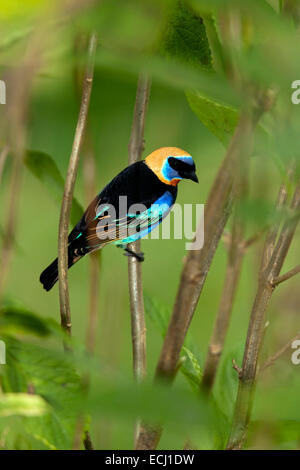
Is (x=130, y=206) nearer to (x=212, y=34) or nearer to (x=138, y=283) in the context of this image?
(x=138, y=283)

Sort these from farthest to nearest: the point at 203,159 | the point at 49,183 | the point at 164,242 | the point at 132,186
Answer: the point at 164,242
the point at 203,159
the point at 132,186
the point at 49,183

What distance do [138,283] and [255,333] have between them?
22 cm

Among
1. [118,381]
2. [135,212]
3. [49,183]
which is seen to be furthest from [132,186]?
[118,381]

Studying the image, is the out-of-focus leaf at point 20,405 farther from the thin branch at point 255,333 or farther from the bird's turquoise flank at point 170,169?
the bird's turquoise flank at point 170,169

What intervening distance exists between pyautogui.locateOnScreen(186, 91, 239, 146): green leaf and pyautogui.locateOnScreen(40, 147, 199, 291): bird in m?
0.33

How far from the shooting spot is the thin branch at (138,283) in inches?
26.0

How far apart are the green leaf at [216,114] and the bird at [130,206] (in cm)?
33

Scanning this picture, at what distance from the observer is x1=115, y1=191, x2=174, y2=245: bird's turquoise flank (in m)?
1.00

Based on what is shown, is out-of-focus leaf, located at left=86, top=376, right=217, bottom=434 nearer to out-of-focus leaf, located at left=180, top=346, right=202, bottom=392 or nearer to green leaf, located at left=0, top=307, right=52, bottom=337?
green leaf, located at left=0, top=307, right=52, bottom=337

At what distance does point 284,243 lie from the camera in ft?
1.87

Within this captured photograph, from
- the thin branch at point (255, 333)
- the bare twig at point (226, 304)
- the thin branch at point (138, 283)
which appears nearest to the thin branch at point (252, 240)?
the bare twig at point (226, 304)

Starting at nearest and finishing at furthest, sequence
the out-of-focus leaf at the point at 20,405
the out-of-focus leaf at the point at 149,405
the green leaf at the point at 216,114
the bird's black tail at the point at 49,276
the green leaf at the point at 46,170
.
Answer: the out-of-focus leaf at the point at 149,405, the out-of-focus leaf at the point at 20,405, the green leaf at the point at 216,114, the green leaf at the point at 46,170, the bird's black tail at the point at 49,276

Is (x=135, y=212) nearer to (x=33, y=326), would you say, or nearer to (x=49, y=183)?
(x=49, y=183)

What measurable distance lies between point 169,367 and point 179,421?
164mm
